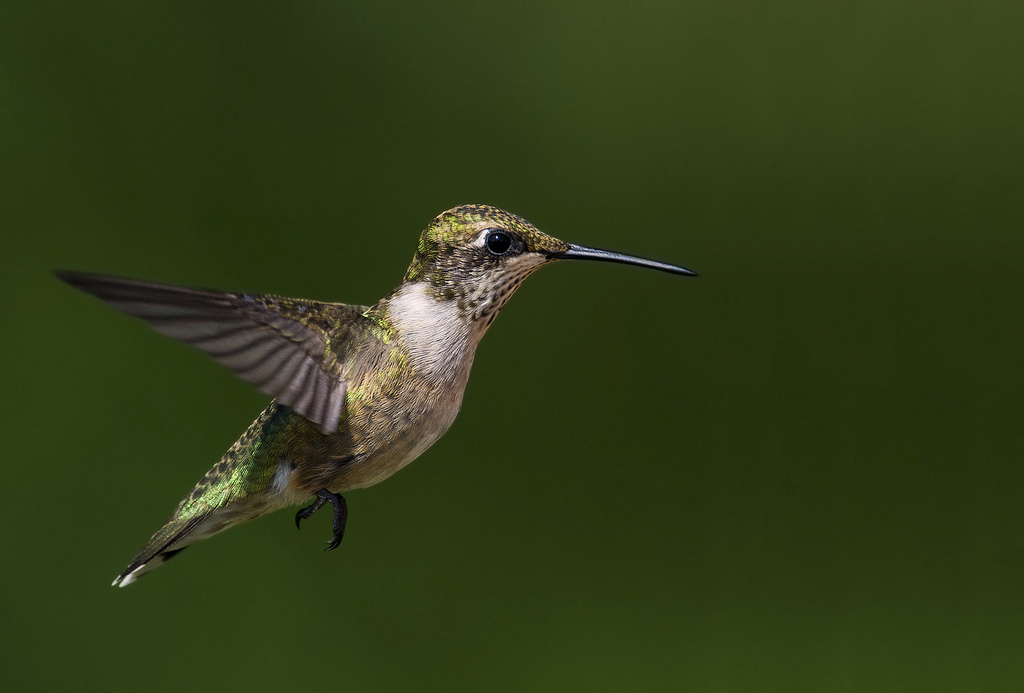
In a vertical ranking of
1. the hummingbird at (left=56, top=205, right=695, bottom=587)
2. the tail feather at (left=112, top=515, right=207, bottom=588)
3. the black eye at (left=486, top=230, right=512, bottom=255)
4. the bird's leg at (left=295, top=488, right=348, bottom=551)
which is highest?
the black eye at (left=486, top=230, right=512, bottom=255)

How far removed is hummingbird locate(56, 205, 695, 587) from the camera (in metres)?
0.88

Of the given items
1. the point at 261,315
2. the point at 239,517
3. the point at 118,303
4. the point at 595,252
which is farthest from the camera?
the point at 239,517

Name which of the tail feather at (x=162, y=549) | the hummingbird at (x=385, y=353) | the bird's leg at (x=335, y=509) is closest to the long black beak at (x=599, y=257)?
the hummingbird at (x=385, y=353)

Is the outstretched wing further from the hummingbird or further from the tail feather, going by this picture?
the tail feather

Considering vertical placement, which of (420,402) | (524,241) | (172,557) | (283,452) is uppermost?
(524,241)

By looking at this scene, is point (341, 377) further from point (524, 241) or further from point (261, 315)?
point (524, 241)

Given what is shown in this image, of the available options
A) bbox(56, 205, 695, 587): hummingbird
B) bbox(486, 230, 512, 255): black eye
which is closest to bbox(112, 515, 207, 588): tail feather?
bbox(56, 205, 695, 587): hummingbird

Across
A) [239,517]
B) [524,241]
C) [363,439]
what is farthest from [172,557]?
[524,241]

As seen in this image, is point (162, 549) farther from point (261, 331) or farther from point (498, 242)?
point (498, 242)

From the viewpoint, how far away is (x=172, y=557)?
1.14 m

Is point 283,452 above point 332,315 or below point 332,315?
below

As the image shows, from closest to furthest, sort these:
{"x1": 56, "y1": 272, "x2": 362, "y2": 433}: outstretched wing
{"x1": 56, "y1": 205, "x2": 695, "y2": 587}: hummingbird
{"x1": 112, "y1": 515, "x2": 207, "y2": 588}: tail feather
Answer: {"x1": 56, "y1": 272, "x2": 362, "y2": 433}: outstretched wing → {"x1": 56, "y1": 205, "x2": 695, "y2": 587}: hummingbird → {"x1": 112, "y1": 515, "x2": 207, "y2": 588}: tail feather

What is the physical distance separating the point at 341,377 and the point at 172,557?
40 cm

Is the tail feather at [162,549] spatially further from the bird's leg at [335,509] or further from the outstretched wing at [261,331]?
the outstretched wing at [261,331]
